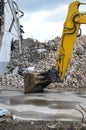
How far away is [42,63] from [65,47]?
24.0 ft

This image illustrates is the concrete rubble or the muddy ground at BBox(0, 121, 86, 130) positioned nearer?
the muddy ground at BBox(0, 121, 86, 130)

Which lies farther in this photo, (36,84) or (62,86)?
(62,86)

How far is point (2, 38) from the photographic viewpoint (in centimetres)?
2325

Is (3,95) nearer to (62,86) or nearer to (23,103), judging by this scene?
(23,103)

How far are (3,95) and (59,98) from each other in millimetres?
2369

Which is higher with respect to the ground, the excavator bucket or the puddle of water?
the excavator bucket

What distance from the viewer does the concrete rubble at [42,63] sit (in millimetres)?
20500

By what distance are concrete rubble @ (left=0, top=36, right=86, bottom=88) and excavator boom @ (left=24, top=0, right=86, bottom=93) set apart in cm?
306

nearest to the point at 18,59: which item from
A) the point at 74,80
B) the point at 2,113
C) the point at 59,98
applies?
the point at 74,80

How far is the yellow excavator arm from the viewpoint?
1570cm

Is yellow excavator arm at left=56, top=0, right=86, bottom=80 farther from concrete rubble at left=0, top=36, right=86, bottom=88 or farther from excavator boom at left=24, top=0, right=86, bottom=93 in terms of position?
concrete rubble at left=0, top=36, right=86, bottom=88

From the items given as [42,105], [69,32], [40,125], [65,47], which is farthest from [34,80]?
[40,125]

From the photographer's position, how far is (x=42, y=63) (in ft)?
76.4

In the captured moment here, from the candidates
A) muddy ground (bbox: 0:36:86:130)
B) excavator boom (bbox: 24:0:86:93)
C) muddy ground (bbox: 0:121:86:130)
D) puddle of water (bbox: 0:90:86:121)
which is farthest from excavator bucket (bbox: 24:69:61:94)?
muddy ground (bbox: 0:121:86:130)
